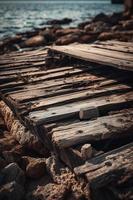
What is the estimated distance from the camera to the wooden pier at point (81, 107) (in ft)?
10.7

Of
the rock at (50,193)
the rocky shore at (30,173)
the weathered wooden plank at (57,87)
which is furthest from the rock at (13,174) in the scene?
the weathered wooden plank at (57,87)

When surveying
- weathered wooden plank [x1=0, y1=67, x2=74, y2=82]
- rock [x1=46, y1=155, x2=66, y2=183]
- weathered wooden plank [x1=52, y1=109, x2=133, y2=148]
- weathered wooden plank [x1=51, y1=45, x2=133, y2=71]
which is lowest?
rock [x1=46, y1=155, x2=66, y2=183]

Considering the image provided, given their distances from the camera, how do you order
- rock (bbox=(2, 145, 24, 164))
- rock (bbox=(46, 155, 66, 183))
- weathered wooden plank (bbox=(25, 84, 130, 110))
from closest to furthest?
rock (bbox=(46, 155, 66, 183)) → rock (bbox=(2, 145, 24, 164)) → weathered wooden plank (bbox=(25, 84, 130, 110))

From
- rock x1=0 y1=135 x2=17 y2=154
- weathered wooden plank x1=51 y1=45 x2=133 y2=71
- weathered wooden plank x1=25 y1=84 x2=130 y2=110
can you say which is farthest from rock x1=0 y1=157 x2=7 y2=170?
weathered wooden plank x1=51 y1=45 x2=133 y2=71

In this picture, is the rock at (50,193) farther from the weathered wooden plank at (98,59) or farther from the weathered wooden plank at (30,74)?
the weathered wooden plank at (30,74)

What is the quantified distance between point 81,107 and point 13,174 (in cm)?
131

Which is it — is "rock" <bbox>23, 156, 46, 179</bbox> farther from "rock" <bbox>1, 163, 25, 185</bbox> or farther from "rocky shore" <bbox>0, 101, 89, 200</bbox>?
"rock" <bbox>1, 163, 25, 185</bbox>

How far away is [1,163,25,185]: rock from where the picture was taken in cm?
388

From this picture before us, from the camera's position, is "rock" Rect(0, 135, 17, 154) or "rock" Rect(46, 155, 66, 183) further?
"rock" Rect(0, 135, 17, 154)

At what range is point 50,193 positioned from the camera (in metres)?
3.62

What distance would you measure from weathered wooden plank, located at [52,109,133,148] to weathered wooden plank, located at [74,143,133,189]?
0.34 m

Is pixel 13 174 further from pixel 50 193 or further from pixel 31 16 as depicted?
pixel 31 16

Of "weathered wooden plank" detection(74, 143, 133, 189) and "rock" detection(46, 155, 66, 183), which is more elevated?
"weathered wooden plank" detection(74, 143, 133, 189)

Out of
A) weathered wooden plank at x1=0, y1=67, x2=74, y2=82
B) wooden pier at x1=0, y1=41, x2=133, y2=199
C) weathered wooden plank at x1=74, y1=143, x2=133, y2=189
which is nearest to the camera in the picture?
weathered wooden plank at x1=74, y1=143, x2=133, y2=189
